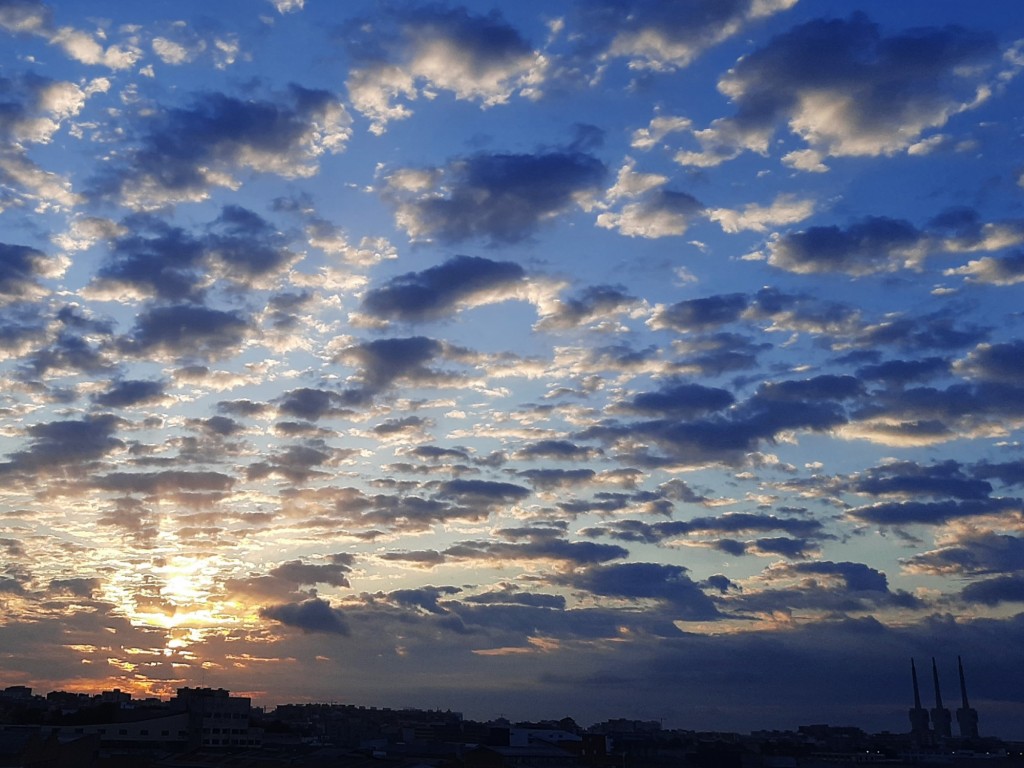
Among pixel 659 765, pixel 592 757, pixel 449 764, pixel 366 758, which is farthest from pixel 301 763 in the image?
pixel 659 765

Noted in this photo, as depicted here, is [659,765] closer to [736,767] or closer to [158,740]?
[736,767]

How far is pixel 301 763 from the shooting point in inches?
5108

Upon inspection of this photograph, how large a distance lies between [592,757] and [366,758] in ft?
208

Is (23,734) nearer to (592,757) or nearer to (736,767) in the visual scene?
(592,757)

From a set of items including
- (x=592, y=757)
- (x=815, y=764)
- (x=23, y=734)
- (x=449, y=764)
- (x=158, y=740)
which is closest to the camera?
(x=449, y=764)

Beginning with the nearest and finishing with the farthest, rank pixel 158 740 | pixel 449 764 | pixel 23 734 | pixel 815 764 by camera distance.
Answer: pixel 449 764
pixel 23 734
pixel 158 740
pixel 815 764

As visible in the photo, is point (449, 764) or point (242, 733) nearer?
point (449, 764)

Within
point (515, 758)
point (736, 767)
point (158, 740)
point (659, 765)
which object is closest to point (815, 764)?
point (736, 767)

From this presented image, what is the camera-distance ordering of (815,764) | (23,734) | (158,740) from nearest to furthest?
(23,734), (158,740), (815,764)

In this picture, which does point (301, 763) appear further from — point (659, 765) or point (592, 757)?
point (659, 765)

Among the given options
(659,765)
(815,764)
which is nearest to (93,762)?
(659,765)

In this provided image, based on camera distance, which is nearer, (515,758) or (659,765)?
(515,758)

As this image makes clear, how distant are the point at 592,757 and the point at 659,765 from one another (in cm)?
1451

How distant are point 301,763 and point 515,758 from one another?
45.0 metres
